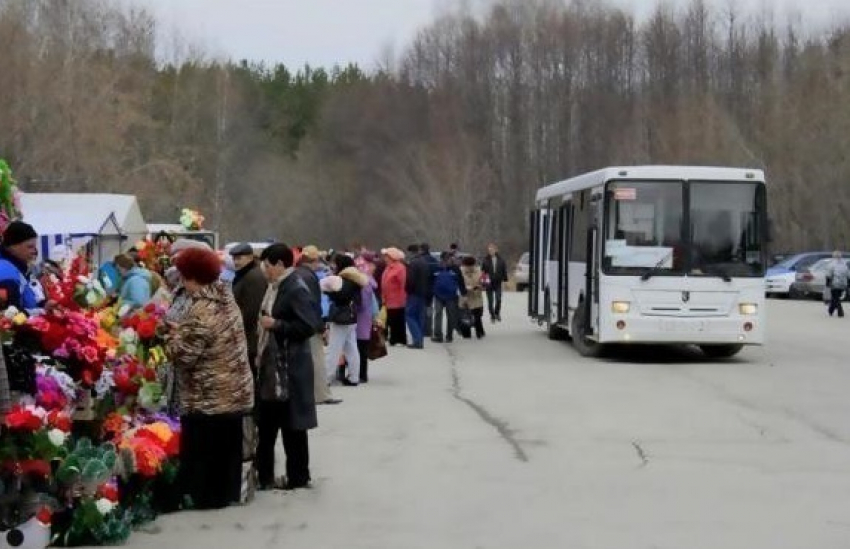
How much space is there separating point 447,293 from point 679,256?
6224 millimetres

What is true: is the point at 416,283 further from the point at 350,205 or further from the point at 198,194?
the point at 350,205

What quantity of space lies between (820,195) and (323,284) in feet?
159

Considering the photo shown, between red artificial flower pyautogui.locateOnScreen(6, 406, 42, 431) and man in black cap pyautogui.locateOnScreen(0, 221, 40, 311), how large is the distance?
1.29 metres

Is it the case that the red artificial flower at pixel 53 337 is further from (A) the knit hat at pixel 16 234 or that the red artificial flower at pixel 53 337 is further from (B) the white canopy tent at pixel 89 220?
(B) the white canopy tent at pixel 89 220

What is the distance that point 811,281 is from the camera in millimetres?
45438

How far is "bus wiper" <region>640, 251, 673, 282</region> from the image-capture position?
19.4 m

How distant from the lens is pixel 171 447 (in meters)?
8.60

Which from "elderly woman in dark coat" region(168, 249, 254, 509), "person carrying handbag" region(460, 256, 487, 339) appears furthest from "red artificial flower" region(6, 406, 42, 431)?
"person carrying handbag" region(460, 256, 487, 339)

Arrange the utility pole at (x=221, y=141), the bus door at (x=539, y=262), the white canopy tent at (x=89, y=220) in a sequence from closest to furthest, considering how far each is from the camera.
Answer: the white canopy tent at (x=89, y=220), the bus door at (x=539, y=262), the utility pole at (x=221, y=141)

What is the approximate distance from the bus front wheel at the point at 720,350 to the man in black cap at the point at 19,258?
46.9ft

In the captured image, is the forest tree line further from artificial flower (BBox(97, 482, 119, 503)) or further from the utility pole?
artificial flower (BBox(97, 482, 119, 503))

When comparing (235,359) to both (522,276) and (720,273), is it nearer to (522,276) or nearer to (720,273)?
(720,273)

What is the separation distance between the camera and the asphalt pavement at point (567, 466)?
8.24 meters

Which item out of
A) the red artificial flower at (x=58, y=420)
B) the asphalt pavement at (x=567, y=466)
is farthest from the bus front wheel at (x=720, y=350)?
the red artificial flower at (x=58, y=420)
